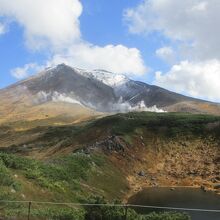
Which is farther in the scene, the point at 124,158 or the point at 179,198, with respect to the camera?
the point at 124,158

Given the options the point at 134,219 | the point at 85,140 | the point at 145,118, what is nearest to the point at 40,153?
the point at 85,140

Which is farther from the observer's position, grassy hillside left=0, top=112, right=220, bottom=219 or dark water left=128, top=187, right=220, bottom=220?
dark water left=128, top=187, right=220, bottom=220

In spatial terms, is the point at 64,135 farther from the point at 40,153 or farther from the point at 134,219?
the point at 134,219

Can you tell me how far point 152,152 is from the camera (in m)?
98.9

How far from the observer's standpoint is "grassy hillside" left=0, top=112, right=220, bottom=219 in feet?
171

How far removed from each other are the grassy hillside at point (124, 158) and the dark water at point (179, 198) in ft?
9.60

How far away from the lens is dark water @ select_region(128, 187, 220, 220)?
212ft

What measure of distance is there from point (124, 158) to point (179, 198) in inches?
831

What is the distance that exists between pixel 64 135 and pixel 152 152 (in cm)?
4599

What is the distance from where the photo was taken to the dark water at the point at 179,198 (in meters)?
64.7

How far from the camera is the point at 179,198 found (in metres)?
71.6

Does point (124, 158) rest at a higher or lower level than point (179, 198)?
higher

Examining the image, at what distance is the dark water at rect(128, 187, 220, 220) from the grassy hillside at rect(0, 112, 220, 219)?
293cm

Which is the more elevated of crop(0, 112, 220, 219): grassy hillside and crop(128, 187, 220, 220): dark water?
crop(0, 112, 220, 219): grassy hillside
